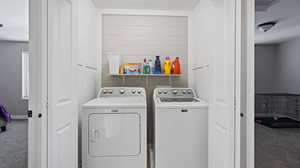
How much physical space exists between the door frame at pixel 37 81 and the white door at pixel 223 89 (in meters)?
1.48

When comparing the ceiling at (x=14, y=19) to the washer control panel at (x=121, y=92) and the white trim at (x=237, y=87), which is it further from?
the white trim at (x=237, y=87)

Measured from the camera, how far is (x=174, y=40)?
281cm

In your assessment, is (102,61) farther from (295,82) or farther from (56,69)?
(295,82)

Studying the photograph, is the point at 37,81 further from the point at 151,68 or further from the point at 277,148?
the point at 277,148

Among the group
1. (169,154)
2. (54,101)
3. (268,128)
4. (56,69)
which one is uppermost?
(56,69)

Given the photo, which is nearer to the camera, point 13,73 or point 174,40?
point 174,40

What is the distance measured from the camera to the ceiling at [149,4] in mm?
2482

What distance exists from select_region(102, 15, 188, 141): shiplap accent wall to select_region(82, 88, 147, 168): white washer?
0.89 metres

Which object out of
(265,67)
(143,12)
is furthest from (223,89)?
(265,67)

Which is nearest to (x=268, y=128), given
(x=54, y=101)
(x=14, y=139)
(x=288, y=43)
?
(x=288, y=43)

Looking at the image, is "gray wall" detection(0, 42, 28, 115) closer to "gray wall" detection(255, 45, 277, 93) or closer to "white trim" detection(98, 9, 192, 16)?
"white trim" detection(98, 9, 192, 16)

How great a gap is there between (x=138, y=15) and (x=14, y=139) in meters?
3.45

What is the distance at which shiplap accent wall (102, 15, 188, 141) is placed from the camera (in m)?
2.75

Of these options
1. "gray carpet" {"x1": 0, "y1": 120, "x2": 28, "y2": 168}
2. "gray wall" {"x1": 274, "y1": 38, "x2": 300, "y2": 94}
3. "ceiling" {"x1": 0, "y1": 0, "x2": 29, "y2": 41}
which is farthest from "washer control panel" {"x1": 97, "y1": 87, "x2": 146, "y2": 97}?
"gray wall" {"x1": 274, "y1": 38, "x2": 300, "y2": 94}
